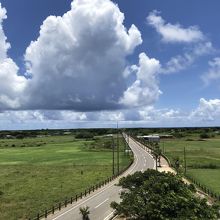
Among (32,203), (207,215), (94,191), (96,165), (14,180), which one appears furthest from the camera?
(96,165)

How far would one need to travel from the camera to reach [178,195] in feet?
105

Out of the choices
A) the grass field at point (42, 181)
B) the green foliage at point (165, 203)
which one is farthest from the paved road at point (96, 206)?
the green foliage at point (165, 203)

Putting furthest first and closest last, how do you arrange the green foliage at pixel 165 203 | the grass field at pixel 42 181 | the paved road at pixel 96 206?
the grass field at pixel 42 181, the paved road at pixel 96 206, the green foliage at pixel 165 203

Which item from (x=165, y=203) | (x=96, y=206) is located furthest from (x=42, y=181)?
(x=165, y=203)

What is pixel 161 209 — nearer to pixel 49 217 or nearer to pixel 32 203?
pixel 49 217

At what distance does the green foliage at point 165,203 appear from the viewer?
30.0 m

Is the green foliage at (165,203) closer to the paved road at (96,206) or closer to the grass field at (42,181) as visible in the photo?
the paved road at (96,206)

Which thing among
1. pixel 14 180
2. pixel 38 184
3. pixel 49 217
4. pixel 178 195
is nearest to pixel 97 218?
pixel 49 217

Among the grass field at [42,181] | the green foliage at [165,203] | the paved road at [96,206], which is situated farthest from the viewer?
the grass field at [42,181]

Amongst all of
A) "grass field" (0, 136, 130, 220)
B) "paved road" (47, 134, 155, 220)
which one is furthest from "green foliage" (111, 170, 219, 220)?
"grass field" (0, 136, 130, 220)

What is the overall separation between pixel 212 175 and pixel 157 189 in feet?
174

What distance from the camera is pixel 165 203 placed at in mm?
30969

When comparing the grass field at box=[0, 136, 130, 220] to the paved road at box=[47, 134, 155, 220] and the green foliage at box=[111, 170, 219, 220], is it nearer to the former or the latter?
the paved road at box=[47, 134, 155, 220]

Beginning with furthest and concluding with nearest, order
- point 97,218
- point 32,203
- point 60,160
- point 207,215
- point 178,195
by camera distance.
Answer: point 60,160, point 32,203, point 97,218, point 178,195, point 207,215
